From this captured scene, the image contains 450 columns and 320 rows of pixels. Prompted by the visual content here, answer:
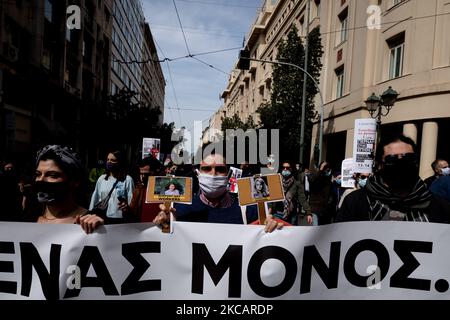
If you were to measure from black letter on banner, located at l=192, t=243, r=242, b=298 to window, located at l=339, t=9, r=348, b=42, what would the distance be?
18990mm

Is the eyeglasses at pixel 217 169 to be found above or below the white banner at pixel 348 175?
above

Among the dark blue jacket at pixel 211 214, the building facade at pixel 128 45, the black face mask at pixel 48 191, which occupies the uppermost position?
the building facade at pixel 128 45

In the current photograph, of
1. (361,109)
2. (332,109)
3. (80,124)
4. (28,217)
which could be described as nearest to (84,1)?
(80,124)

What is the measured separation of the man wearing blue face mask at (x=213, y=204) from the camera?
103 inches

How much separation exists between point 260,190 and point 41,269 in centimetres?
134

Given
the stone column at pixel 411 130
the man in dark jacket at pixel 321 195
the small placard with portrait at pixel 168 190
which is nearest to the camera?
the small placard with portrait at pixel 168 190

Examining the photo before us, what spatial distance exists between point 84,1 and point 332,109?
2143 centimetres

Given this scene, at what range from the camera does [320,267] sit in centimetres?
207

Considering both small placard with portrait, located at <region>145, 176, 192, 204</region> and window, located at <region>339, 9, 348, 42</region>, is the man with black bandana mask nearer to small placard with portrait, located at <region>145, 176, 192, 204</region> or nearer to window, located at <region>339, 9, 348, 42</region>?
small placard with portrait, located at <region>145, 176, 192, 204</region>

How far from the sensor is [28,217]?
84.4 inches

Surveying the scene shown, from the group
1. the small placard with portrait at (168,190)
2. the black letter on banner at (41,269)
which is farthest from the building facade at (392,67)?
the black letter on banner at (41,269)

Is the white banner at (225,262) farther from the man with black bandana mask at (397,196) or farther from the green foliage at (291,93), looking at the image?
the green foliage at (291,93)

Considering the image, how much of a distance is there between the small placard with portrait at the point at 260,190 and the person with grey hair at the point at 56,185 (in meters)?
0.94

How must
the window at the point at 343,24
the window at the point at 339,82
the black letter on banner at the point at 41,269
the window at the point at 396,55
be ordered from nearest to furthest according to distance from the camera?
1. the black letter on banner at the point at 41,269
2. the window at the point at 396,55
3. the window at the point at 343,24
4. the window at the point at 339,82
